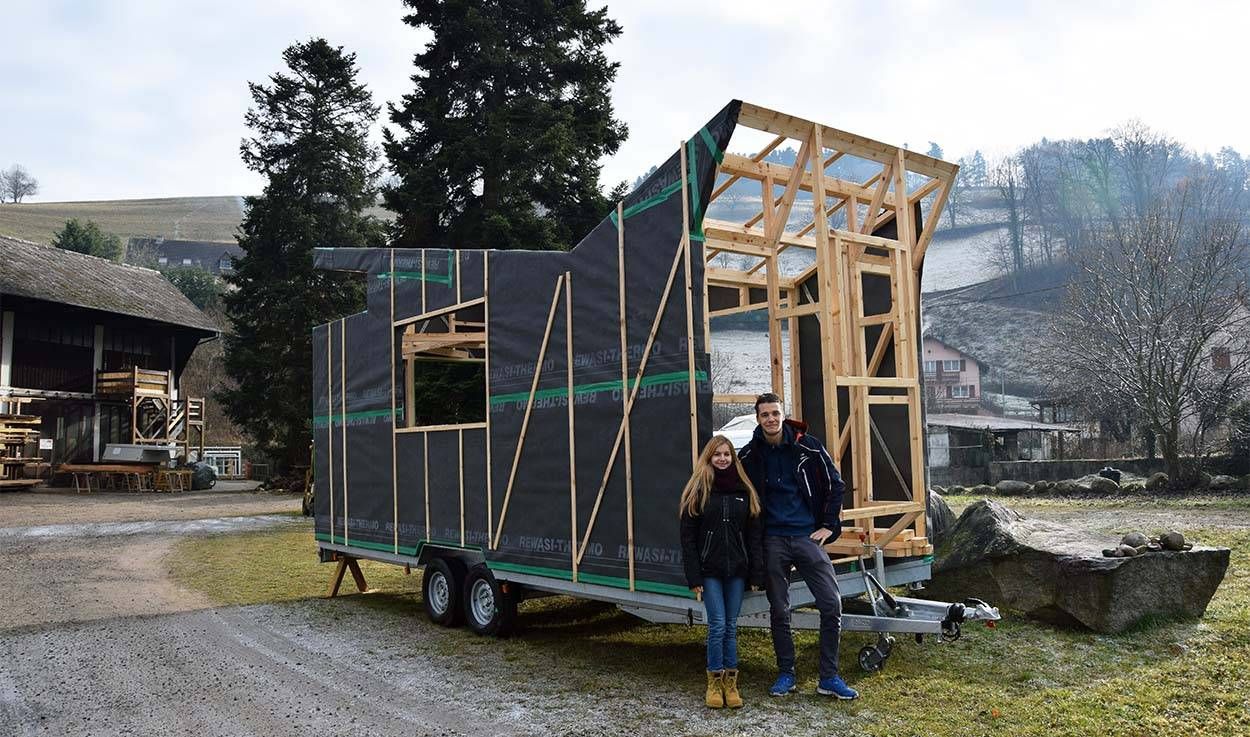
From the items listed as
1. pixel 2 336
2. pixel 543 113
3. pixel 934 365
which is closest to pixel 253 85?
pixel 2 336

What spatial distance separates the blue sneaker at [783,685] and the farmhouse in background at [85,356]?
34.5 meters

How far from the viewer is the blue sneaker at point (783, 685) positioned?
6.00 m

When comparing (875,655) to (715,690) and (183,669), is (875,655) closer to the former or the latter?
(715,690)

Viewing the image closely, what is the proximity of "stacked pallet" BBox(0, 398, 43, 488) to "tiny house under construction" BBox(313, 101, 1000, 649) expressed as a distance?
91.8 ft

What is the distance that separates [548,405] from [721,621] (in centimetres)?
262

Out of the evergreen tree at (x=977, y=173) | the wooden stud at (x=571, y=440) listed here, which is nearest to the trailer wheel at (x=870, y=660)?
the wooden stud at (x=571, y=440)

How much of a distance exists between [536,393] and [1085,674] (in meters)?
4.85

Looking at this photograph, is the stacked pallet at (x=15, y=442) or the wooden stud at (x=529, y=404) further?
the stacked pallet at (x=15, y=442)

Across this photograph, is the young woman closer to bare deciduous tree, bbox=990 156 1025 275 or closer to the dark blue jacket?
the dark blue jacket

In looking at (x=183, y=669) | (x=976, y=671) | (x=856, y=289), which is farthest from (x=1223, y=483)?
(x=183, y=669)

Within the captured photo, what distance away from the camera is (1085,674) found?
20.7 ft

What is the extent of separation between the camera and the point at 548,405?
764cm

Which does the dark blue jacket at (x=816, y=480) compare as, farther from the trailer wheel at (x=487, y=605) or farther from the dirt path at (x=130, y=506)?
the dirt path at (x=130, y=506)

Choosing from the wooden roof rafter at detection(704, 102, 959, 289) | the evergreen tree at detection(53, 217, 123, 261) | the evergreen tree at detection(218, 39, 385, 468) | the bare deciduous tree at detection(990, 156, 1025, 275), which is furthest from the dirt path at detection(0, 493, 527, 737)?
the bare deciduous tree at detection(990, 156, 1025, 275)
